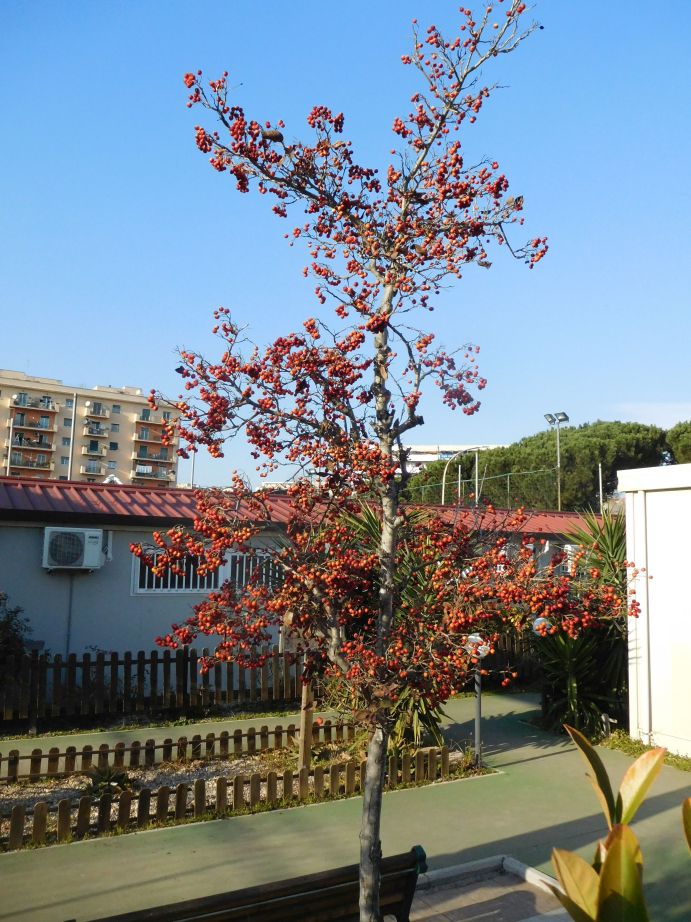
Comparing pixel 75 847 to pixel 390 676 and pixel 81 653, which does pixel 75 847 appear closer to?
pixel 390 676

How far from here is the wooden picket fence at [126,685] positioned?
10.4 metres

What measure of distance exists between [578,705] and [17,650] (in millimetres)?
7697

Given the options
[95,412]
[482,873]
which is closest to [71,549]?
[482,873]

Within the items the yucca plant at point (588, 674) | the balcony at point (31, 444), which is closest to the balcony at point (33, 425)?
the balcony at point (31, 444)

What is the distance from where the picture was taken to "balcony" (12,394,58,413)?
3521 inches

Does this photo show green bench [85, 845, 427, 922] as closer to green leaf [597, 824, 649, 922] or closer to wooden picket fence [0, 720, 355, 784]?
green leaf [597, 824, 649, 922]

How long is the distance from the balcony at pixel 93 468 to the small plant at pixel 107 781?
92.1m

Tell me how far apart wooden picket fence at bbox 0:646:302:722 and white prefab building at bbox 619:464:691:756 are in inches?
197

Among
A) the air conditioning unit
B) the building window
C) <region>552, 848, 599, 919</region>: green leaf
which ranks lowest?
<region>552, 848, 599, 919</region>: green leaf

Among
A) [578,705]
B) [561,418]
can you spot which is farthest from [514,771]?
[561,418]

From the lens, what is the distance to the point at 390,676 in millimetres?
4719

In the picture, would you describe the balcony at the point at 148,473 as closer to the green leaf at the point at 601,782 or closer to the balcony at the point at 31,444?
the balcony at the point at 31,444

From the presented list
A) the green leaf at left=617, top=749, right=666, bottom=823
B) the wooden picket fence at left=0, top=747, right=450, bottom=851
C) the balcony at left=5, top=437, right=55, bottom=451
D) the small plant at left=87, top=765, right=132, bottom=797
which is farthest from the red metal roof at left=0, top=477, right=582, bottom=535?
the balcony at left=5, top=437, right=55, bottom=451

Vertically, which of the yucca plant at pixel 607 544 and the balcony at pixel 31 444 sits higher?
the balcony at pixel 31 444
